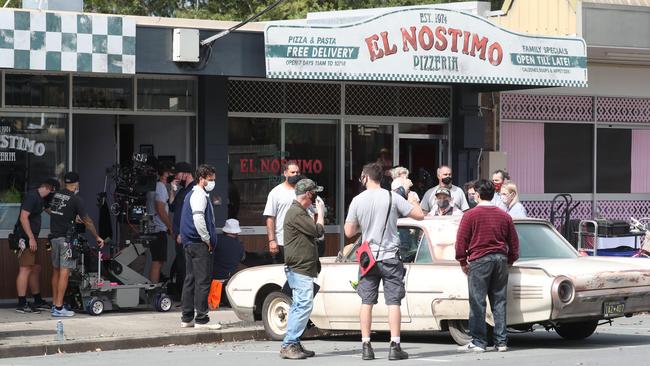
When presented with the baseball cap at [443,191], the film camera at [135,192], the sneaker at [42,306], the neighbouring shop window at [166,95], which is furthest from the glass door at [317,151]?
the sneaker at [42,306]

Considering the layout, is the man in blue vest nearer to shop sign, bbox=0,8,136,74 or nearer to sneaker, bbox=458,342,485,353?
shop sign, bbox=0,8,136,74

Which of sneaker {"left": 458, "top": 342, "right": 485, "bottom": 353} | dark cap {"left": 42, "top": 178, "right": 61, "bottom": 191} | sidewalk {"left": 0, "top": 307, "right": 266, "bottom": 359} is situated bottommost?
sidewalk {"left": 0, "top": 307, "right": 266, "bottom": 359}


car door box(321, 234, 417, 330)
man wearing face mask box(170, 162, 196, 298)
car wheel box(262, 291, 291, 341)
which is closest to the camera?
car door box(321, 234, 417, 330)

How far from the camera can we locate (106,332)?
43.6 feet

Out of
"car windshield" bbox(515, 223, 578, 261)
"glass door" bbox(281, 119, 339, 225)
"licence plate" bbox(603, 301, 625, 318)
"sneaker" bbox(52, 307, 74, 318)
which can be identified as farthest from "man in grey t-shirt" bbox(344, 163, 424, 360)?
"glass door" bbox(281, 119, 339, 225)

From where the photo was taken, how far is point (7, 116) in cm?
1570

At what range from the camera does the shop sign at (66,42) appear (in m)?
13.9

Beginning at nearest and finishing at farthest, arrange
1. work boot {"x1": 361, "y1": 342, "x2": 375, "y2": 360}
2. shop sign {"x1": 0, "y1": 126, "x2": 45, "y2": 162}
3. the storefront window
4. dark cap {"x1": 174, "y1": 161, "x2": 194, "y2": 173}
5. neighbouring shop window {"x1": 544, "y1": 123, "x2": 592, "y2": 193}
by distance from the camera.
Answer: work boot {"x1": 361, "y1": 342, "x2": 375, "y2": 360}
dark cap {"x1": 174, "y1": 161, "x2": 194, "y2": 173}
shop sign {"x1": 0, "y1": 126, "x2": 45, "y2": 162}
the storefront window
neighbouring shop window {"x1": 544, "y1": 123, "x2": 592, "y2": 193}

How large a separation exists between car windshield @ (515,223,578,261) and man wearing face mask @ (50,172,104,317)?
5389 millimetres

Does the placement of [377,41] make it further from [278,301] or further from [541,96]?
[541,96]

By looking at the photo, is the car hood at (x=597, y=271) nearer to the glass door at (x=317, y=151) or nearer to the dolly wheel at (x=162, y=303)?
the dolly wheel at (x=162, y=303)

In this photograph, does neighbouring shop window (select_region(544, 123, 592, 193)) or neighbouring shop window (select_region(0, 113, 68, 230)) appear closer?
neighbouring shop window (select_region(0, 113, 68, 230))

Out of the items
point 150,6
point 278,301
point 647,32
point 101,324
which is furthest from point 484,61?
point 150,6

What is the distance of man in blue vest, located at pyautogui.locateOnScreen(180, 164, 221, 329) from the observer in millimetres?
13273
